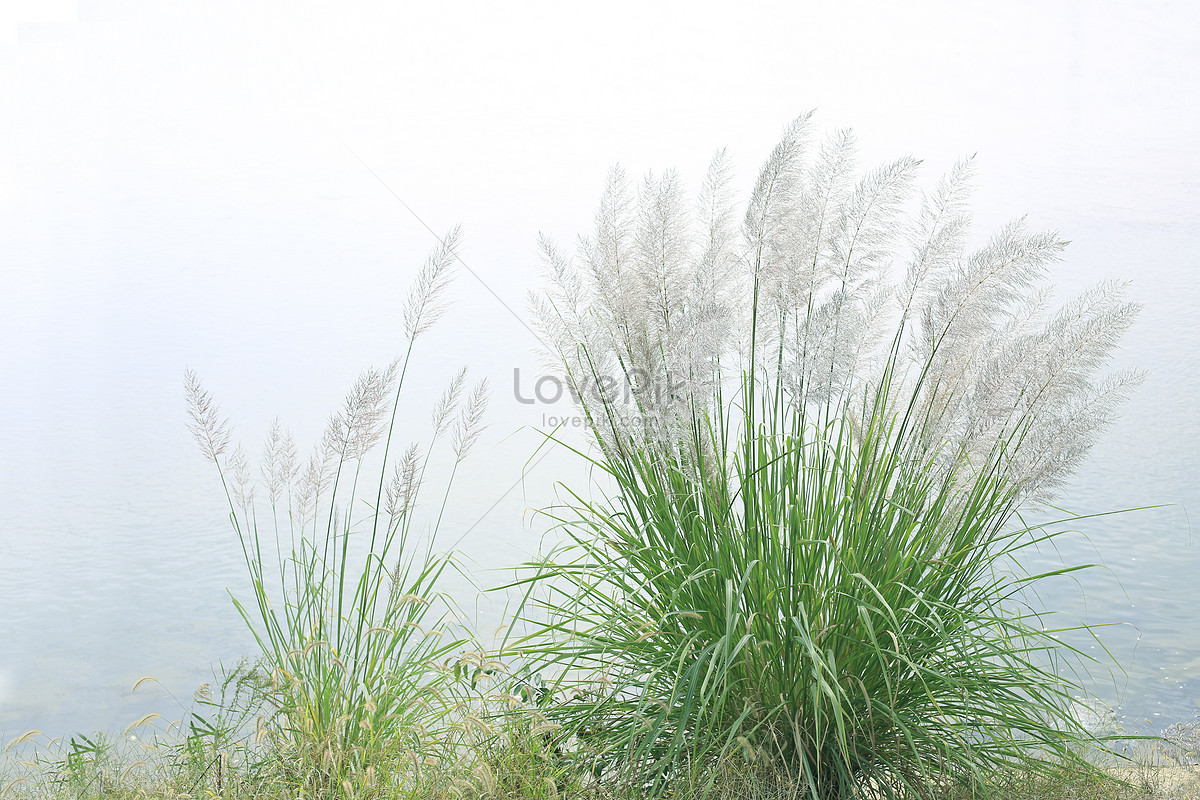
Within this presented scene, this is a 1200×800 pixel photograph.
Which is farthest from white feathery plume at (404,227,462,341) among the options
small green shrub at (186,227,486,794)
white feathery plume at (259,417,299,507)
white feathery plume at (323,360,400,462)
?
white feathery plume at (259,417,299,507)

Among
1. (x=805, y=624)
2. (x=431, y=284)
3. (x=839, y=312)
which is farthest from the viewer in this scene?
(x=431, y=284)

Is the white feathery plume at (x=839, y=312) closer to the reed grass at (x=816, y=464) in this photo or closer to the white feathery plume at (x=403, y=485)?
the reed grass at (x=816, y=464)

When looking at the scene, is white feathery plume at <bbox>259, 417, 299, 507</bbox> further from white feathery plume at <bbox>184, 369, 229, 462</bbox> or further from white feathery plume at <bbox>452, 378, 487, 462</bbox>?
white feathery plume at <bbox>452, 378, 487, 462</bbox>

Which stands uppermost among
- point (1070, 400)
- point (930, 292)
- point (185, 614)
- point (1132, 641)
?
point (930, 292)

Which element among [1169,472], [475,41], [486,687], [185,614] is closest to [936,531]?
[486,687]

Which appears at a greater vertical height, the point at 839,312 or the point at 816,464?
the point at 839,312

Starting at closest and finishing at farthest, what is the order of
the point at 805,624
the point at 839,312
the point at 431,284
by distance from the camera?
the point at 805,624 → the point at 839,312 → the point at 431,284

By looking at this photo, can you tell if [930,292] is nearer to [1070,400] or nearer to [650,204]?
[1070,400]

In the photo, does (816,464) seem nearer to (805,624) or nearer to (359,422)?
(805,624)

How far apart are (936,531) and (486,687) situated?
1.02m

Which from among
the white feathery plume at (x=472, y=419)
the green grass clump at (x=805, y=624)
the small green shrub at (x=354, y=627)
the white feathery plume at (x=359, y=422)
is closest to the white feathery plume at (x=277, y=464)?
the small green shrub at (x=354, y=627)

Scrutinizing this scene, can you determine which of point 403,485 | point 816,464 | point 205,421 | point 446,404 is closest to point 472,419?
point 446,404

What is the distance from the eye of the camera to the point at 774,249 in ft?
4.99

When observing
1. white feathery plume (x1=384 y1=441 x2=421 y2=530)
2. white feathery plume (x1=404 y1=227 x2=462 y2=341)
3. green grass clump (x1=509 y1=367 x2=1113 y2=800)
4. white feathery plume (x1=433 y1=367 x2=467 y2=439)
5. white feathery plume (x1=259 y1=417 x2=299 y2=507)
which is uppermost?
white feathery plume (x1=404 y1=227 x2=462 y2=341)
